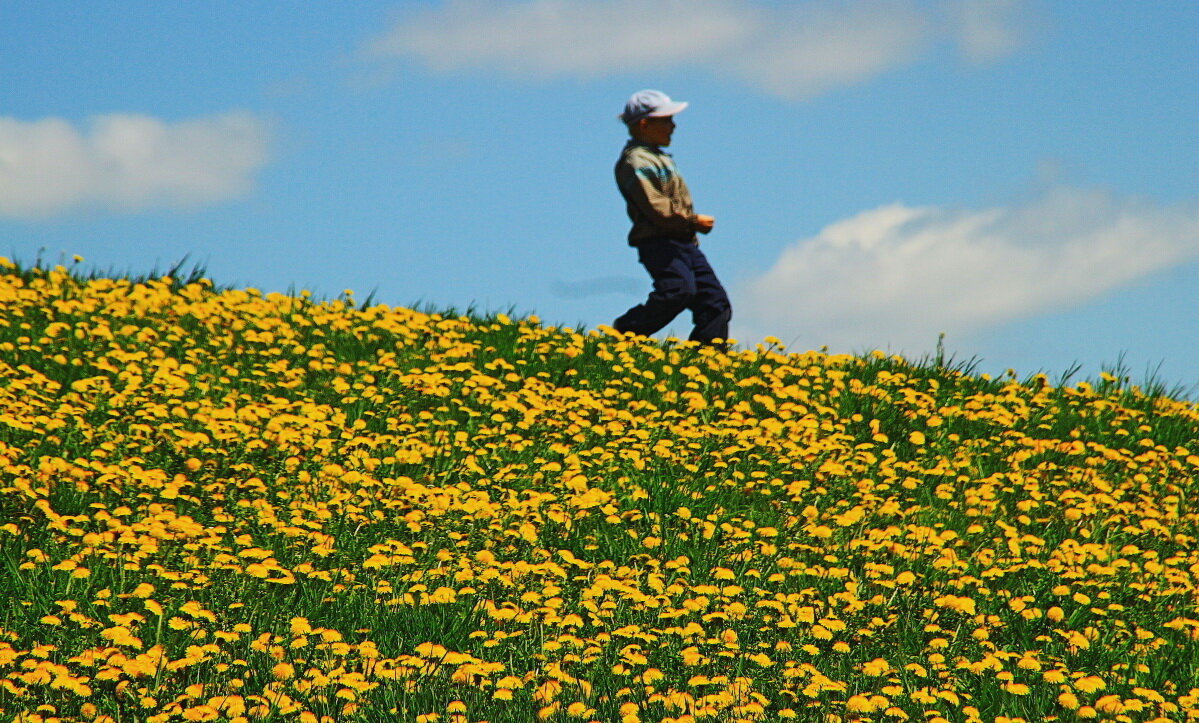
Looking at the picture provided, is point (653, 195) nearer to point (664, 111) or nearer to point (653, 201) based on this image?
point (653, 201)

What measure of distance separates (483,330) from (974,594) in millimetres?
4646

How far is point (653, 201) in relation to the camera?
29.3 feet

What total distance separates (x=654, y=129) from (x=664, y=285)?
1.26 metres

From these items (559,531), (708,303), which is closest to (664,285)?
(708,303)

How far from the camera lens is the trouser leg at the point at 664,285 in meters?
9.02

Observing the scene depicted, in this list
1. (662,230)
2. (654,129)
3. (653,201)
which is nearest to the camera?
(653,201)

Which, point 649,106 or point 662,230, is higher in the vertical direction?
point 649,106

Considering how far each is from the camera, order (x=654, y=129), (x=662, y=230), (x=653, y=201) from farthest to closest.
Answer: (x=654, y=129) < (x=662, y=230) < (x=653, y=201)

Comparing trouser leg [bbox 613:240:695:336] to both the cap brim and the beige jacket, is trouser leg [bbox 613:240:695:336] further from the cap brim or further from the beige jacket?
the cap brim

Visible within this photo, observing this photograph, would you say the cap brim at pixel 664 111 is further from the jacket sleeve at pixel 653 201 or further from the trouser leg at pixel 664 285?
the trouser leg at pixel 664 285

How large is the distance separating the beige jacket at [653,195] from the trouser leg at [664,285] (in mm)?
106

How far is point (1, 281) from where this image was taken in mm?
9664

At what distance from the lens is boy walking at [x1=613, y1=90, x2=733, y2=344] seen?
9000 mm

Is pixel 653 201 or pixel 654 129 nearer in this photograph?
pixel 653 201
